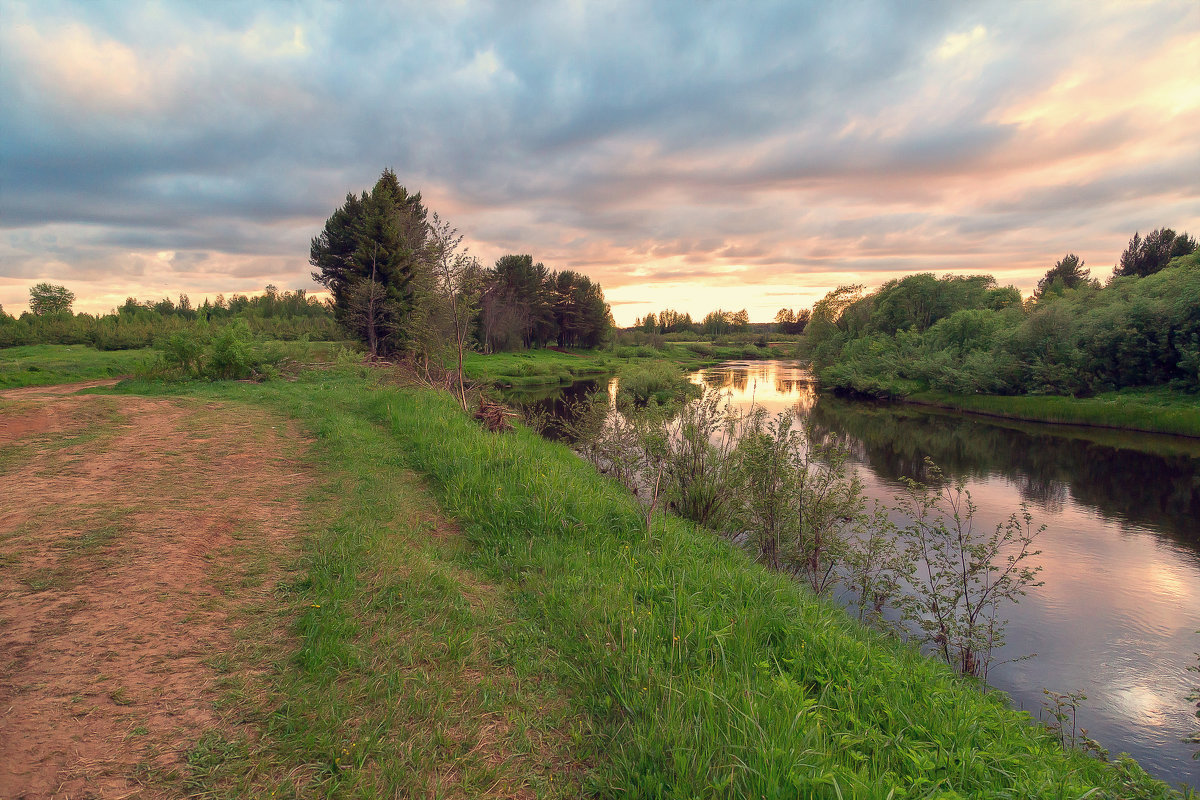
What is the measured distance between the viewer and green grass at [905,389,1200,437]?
73.8 ft

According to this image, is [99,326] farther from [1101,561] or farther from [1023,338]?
[1023,338]

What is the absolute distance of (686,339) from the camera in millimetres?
116875

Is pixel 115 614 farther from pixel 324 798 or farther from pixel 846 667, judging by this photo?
pixel 846 667

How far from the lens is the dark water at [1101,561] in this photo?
6.35 m

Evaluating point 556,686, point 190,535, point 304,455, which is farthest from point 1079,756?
point 304,455

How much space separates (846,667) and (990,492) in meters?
15.3

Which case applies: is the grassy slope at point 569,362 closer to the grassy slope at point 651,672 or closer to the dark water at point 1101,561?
the grassy slope at point 651,672

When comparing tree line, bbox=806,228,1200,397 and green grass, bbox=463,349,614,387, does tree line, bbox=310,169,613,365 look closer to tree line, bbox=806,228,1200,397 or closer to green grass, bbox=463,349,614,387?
green grass, bbox=463,349,614,387

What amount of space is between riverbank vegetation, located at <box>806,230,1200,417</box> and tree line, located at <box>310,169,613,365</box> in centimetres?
3138

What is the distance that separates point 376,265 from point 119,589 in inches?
1126

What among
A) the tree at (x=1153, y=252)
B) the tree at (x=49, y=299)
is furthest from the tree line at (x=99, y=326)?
the tree at (x=1153, y=252)

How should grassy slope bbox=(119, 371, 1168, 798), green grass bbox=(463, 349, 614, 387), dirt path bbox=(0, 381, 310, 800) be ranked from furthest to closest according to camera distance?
1. green grass bbox=(463, 349, 614, 387)
2. grassy slope bbox=(119, 371, 1168, 798)
3. dirt path bbox=(0, 381, 310, 800)

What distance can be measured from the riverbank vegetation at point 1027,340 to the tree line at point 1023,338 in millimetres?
65

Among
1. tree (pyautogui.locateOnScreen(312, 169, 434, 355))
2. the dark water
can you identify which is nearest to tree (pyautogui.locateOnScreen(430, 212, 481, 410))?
the dark water
